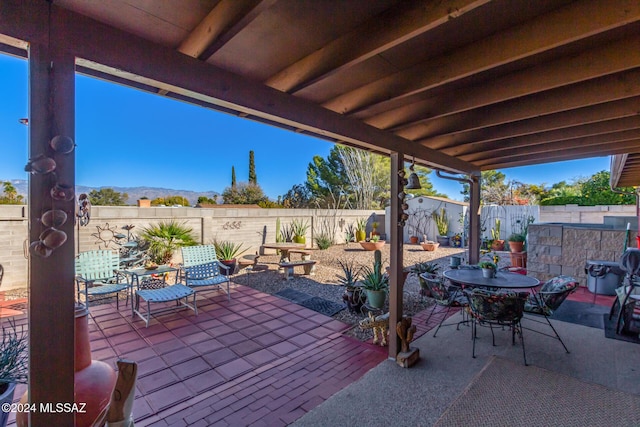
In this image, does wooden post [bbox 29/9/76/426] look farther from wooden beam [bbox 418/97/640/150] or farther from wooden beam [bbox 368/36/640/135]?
wooden beam [bbox 418/97/640/150]

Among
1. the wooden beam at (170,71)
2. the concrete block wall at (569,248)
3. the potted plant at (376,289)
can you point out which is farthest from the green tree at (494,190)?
the wooden beam at (170,71)

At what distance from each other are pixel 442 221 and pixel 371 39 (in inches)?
432

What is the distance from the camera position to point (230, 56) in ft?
5.50

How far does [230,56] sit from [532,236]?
6419 millimetres

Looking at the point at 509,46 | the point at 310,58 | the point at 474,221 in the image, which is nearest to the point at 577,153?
the point at 474,221

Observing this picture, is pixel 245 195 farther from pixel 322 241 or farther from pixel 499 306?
pixel 499 306

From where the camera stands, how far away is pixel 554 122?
2902 mm

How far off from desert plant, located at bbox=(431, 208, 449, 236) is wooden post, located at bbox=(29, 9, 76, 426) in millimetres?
11621

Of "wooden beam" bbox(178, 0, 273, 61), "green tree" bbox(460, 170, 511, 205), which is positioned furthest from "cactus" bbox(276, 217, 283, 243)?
"green tree" bbox(460, 170, 511, 205)

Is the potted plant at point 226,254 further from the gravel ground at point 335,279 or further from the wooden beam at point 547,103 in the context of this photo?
the wooden beam at point 547,103

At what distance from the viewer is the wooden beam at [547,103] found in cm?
216

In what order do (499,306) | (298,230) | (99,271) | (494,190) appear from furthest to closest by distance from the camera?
(494,190), (298,230), (99,271), (499,306)

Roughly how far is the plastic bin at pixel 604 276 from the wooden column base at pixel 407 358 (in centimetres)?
372

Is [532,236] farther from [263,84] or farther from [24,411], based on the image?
[24,411]
